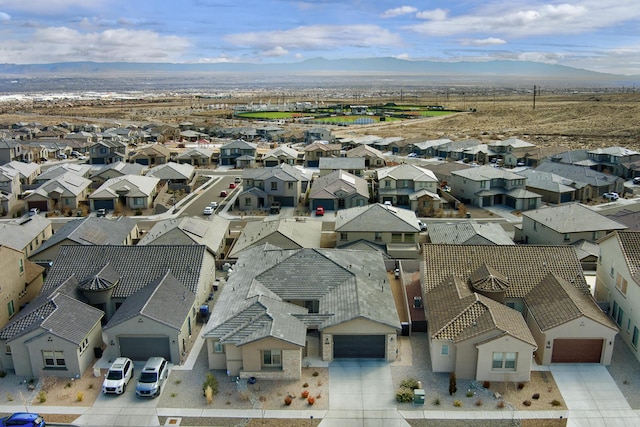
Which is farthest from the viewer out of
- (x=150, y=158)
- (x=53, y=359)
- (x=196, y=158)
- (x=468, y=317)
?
(x=196, y=158)

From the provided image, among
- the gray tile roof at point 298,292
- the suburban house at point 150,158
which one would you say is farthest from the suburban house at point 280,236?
the suburban house at point 150,158

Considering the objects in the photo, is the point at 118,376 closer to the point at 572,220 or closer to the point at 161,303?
the point at 161,303

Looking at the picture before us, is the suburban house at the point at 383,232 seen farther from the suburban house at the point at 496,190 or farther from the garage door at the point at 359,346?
the suburban house at the point at 496,190

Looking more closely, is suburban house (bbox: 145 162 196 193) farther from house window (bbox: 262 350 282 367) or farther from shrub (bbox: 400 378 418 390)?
shrub (bbox: 400 378 418 390)

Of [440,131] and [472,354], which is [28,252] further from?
[440,131]

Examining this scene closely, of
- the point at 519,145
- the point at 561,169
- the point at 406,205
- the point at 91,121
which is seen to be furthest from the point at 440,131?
the point at 91,121

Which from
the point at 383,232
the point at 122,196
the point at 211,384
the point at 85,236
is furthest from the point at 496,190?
the point at 211,384
